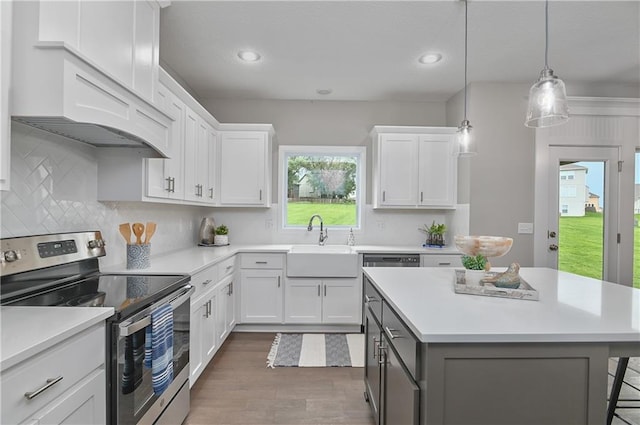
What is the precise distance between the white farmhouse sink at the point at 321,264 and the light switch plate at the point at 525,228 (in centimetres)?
181

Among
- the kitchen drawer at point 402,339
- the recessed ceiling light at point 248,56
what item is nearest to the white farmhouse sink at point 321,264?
the kitchen drawer at point 402,339

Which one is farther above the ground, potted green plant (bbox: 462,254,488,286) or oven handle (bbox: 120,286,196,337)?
potted green plant (bbox: 462,254,488,286)

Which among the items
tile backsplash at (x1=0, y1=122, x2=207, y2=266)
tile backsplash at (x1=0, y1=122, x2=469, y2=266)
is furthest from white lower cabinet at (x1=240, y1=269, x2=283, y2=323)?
tile backsplash at (x1=0, y1=122, x2=207, y2=266)

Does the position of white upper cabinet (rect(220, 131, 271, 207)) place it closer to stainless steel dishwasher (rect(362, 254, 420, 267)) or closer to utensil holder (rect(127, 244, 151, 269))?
stainless steel dishwasher (rect(362, 254, 420, 267))

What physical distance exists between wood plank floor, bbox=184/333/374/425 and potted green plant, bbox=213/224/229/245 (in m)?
1.21

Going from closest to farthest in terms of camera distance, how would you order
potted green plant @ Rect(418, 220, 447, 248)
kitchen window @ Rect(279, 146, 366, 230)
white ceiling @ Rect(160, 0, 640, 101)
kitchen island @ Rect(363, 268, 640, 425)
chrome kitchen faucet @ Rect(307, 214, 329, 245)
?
kitchen island @ Rect(363, 268, 640, 425)
white ceiling @ Rect(160, 0, 640, 101)
potted green plant @ Rect(418, 220, 447, 248)
chrome kitchen faucet @ Rect(307, 214, 329, 245)
kitchen window @ Rect(279, 146, 366, 230)

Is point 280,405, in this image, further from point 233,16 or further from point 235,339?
point 233,16

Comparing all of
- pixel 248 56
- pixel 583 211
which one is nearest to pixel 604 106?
pixel 583 211

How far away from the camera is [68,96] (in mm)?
1222

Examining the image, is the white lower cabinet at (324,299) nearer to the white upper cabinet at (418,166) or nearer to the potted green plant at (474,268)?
the white upper cabinet at (418,166)

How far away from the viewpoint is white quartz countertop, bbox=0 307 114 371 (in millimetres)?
863

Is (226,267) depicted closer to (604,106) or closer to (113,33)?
(113,33)

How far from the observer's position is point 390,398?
145 cm

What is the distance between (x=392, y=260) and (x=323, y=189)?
4.32 ft
